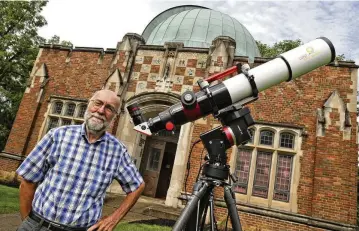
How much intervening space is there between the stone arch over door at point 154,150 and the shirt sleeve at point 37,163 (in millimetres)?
6803

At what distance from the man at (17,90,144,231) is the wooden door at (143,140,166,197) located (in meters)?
7.88

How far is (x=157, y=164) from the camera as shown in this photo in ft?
33.1

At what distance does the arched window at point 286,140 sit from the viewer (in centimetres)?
780

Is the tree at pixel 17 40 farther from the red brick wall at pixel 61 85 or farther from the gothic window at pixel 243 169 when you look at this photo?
the gothic window at pixel 243 169

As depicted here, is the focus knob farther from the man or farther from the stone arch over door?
the stone arch over door

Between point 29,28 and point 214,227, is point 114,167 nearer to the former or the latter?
point 214,227

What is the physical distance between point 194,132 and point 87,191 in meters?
6.47

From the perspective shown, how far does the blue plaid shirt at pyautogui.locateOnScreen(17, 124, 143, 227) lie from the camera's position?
6.27 ft

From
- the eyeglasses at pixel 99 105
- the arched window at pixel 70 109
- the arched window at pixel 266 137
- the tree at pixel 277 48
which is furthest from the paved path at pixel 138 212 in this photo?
the tree at pixel 277 48

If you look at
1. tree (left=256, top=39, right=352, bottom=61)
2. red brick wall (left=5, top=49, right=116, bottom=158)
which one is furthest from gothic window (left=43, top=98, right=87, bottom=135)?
tree (left=256, top=39, right=352, bottom=61)

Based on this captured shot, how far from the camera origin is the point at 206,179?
2230mm

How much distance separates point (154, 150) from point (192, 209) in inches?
331

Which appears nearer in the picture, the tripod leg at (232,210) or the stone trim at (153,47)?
the tripod leg at (232,210)

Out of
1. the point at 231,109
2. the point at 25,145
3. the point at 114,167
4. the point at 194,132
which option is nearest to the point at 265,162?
the point at 194,132
